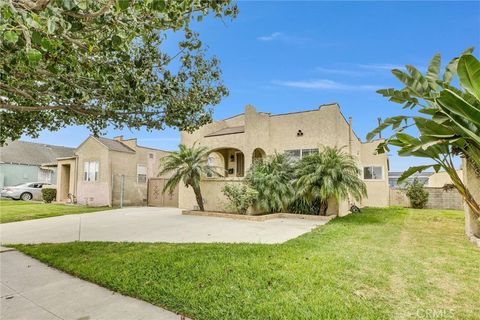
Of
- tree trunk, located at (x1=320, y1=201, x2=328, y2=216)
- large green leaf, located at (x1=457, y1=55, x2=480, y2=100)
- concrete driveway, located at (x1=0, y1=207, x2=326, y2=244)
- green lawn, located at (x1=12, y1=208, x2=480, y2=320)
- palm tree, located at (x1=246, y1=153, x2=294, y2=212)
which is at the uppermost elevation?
large green leaf, located at (x1=457, y1=55, x2=480, y2=100)

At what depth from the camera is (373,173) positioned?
2100 centimetres

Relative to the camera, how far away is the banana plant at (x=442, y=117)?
3.68m

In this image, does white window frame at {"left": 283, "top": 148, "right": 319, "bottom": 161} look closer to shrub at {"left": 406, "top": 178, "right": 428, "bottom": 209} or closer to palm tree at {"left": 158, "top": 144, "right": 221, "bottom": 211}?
palm tree at {"left": 158, "top": 144, "right": 221, "bottom": 211}

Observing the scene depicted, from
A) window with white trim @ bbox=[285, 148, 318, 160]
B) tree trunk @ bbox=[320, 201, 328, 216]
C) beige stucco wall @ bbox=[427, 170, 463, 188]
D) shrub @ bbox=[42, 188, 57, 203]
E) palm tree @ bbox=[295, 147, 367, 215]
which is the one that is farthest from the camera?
beige stucco wall @ bbox=[427, 170, 463, 188]

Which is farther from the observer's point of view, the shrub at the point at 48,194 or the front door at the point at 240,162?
the shrub at the point at 48,194

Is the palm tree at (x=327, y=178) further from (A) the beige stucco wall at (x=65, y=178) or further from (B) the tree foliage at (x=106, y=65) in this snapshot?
(A) the beige stucco wall at (x=65, y=178)

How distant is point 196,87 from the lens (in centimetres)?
857

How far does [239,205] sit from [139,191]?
41.3 ft

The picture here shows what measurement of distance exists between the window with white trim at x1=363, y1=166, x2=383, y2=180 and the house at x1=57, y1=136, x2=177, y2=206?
15272 millimetres

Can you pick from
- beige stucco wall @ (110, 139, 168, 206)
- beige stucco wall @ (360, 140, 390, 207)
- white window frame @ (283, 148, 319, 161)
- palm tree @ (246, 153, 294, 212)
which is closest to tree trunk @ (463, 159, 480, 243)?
palm tree @ (246, 153, 294, 212)

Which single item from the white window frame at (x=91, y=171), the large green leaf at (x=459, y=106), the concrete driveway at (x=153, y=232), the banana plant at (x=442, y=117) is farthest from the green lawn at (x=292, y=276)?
the white window frame at (x=91, y=171)

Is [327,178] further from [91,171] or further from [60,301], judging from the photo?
[91,171]

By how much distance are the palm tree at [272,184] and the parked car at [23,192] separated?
75.4 feet

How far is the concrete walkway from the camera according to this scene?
3.59m
